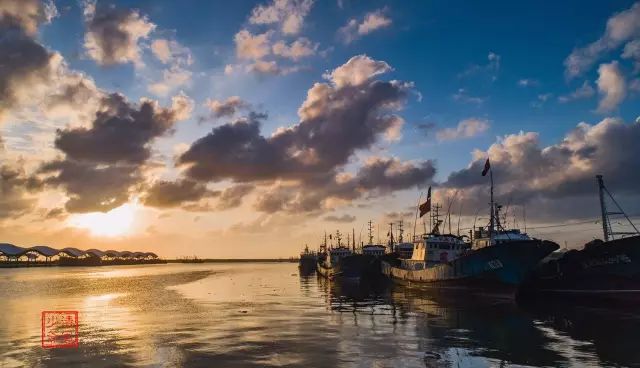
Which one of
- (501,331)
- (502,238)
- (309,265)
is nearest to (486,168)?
(502,238)

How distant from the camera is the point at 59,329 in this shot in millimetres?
28141

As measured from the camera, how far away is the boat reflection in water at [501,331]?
19.0 meters

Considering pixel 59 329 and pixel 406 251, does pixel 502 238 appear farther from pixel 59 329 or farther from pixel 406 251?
pixel 59 329

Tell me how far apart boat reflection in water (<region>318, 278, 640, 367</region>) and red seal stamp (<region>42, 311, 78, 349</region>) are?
14.7 metres

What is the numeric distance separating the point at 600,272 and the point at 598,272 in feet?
0.56

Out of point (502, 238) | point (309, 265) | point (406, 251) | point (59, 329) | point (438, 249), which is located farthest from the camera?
point (309, 265)

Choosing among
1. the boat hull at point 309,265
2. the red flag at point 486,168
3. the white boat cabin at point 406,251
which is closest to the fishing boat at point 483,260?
the red flag at point 486,168

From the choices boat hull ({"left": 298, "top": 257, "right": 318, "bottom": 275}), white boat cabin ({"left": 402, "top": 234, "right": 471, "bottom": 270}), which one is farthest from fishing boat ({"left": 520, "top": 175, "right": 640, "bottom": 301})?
boat hull ({"left": 298, "top": 257, "right": 318, "bottom": 275})

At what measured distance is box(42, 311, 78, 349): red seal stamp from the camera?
76.2 ft

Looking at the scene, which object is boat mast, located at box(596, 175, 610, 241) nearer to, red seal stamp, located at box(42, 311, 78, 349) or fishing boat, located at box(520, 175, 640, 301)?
fishing boat, located at box(520, 175, 640, 301)

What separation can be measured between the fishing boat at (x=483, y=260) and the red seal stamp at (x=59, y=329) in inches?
1238

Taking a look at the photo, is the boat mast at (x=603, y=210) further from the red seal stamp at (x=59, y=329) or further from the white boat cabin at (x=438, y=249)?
the red seal stamp at (x=59, y=329)

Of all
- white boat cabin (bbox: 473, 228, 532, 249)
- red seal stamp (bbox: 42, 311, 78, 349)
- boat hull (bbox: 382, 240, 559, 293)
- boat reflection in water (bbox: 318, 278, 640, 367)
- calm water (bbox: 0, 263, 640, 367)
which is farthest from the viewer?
white boat cabin (bbox: 473, 228, 532, 249)

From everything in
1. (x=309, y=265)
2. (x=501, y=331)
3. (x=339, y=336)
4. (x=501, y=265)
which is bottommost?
(x=309, y=265)
